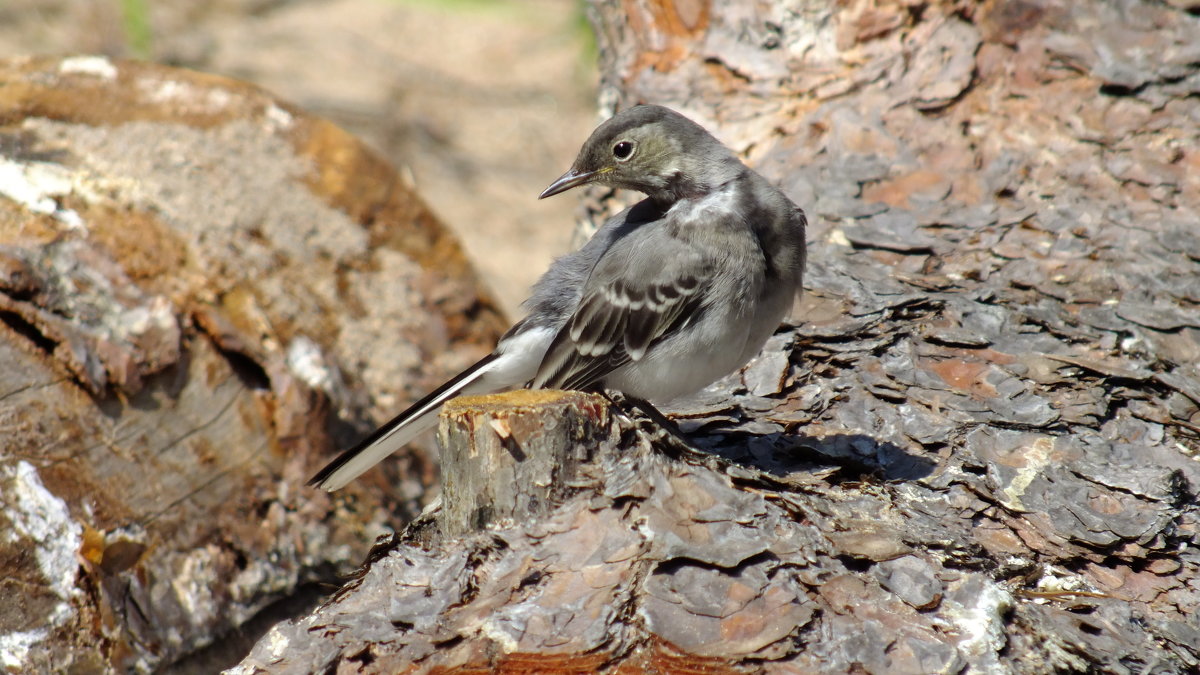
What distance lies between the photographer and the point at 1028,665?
2.70 metres

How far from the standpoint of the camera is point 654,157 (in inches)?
173

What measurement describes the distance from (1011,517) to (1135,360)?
3.40ft

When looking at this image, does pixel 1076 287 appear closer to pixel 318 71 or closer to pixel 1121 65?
pixel 1121 65

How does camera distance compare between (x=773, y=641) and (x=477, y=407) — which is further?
(x=477, y=407)

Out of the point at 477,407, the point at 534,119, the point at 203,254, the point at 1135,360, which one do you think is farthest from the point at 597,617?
the point at 534,119

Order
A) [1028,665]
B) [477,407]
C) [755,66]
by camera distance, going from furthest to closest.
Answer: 1. [755,66]
2. [477,407]
3. [1028,665]

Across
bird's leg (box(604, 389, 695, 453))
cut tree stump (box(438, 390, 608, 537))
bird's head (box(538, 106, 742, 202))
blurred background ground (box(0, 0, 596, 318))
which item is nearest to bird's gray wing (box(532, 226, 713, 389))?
bird's leg (box(604, 389, 695, 453))

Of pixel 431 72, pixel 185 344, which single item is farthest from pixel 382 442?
pixel 431 72

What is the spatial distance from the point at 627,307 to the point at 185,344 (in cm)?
196

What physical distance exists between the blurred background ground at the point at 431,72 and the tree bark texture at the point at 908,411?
415 cm

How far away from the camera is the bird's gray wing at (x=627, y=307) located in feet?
13.5

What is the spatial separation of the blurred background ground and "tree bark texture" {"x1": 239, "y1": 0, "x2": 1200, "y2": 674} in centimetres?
415

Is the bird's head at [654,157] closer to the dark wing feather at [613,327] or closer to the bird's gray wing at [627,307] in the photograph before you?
the bird's gray wing at [627,307]

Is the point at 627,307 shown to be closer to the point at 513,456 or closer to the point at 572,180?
the point at 572,180
